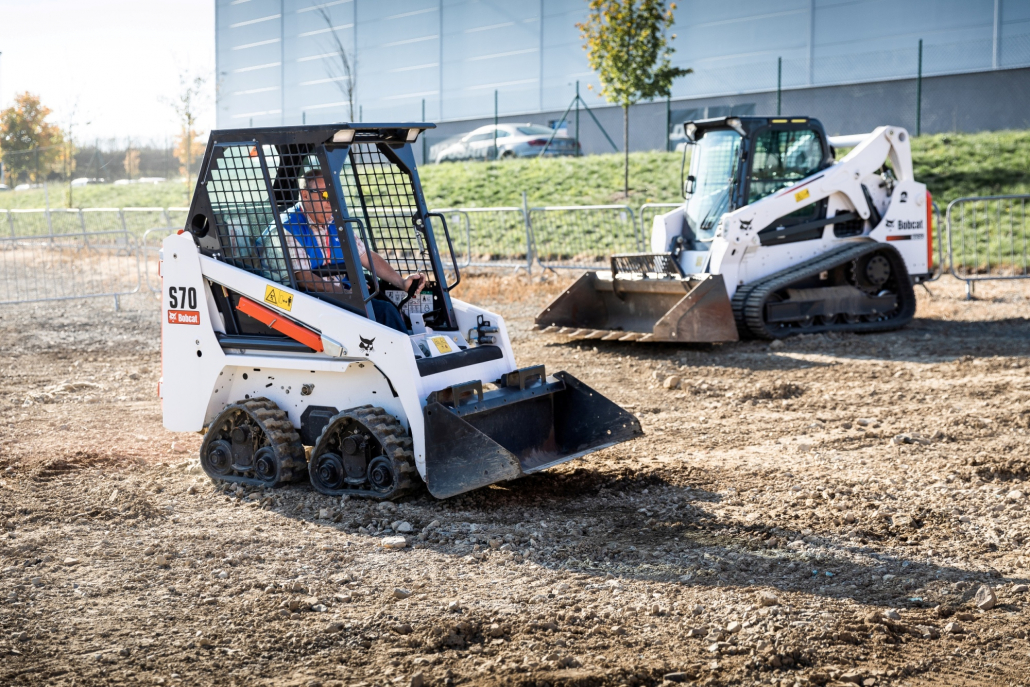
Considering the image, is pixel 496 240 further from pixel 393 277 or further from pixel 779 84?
pixel 393 277

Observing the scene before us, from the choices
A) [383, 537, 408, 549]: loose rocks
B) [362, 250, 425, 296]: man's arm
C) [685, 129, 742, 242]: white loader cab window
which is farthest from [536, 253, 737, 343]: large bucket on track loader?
[383, 537, 408, 549]: loose rocks

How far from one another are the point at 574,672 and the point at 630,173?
70.4 ft

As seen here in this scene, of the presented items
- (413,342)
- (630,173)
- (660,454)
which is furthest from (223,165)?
(630,173)

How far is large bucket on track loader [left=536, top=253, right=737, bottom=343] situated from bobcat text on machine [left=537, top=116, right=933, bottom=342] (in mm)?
16

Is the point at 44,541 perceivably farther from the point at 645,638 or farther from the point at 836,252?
the point at 836,252

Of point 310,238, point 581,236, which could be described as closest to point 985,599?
point 310,238

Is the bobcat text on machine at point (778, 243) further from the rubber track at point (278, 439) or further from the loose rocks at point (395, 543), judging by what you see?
the loose rocks at point (395, 543)

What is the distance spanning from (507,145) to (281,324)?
23.9 m

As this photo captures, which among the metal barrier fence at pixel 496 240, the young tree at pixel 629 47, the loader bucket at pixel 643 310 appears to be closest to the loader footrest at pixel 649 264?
the loader bucket at pixel 643 310

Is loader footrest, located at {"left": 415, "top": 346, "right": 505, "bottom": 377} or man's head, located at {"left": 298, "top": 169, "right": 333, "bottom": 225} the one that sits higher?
man's head, located at {"left": 298, "top": 169, "right": 333, "bottom": 225}

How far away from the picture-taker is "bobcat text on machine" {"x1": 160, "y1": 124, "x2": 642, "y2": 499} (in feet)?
19.0

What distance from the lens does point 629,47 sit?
22422mm

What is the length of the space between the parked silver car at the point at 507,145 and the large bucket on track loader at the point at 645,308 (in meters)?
16.8

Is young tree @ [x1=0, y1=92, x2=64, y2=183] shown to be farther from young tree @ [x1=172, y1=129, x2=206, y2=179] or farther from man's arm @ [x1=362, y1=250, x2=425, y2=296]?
man's arm @ [x1=362, y1=250, x2=425, y2=296]
